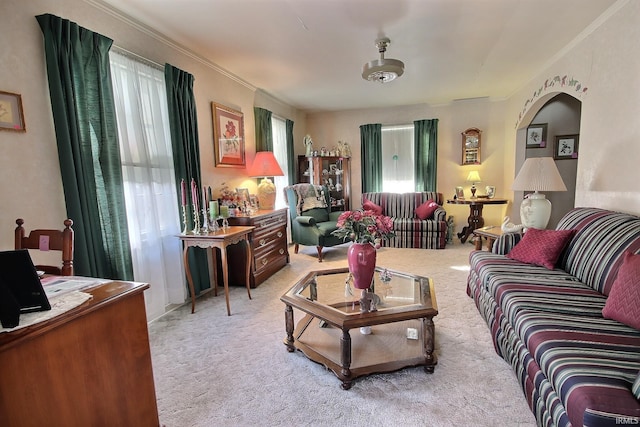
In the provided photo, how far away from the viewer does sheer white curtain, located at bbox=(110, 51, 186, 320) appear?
2363 mm

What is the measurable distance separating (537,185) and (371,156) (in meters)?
3.40

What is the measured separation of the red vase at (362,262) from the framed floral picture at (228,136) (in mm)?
2163

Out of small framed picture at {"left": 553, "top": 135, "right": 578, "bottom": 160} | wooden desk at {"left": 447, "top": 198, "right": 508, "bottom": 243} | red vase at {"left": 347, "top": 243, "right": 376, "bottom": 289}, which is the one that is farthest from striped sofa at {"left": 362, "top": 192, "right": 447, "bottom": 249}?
red vase at {"left": 347, "top": 243, "right": 376, "bottom": 289}

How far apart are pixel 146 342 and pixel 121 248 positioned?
→ 3.96ft

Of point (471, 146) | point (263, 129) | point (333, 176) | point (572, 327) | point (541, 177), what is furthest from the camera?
point (333, 176)

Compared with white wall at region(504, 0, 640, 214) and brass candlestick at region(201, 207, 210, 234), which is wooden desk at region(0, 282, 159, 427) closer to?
brass candlestick at region(201, 207, 210, 234)

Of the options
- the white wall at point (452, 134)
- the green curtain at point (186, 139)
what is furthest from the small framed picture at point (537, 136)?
the green curtain at point (186, 139)

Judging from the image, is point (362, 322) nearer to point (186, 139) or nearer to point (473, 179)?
point (186, 139)

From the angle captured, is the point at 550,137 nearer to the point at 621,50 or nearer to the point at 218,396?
the point at 621,50

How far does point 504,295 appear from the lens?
191cm

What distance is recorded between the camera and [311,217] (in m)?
4.48

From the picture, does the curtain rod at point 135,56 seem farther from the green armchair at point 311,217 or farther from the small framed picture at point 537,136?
the small framed picture at point 537,136

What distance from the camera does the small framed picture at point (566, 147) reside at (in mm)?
4611

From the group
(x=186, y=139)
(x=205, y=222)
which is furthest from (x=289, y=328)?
(x=186, y=139)
